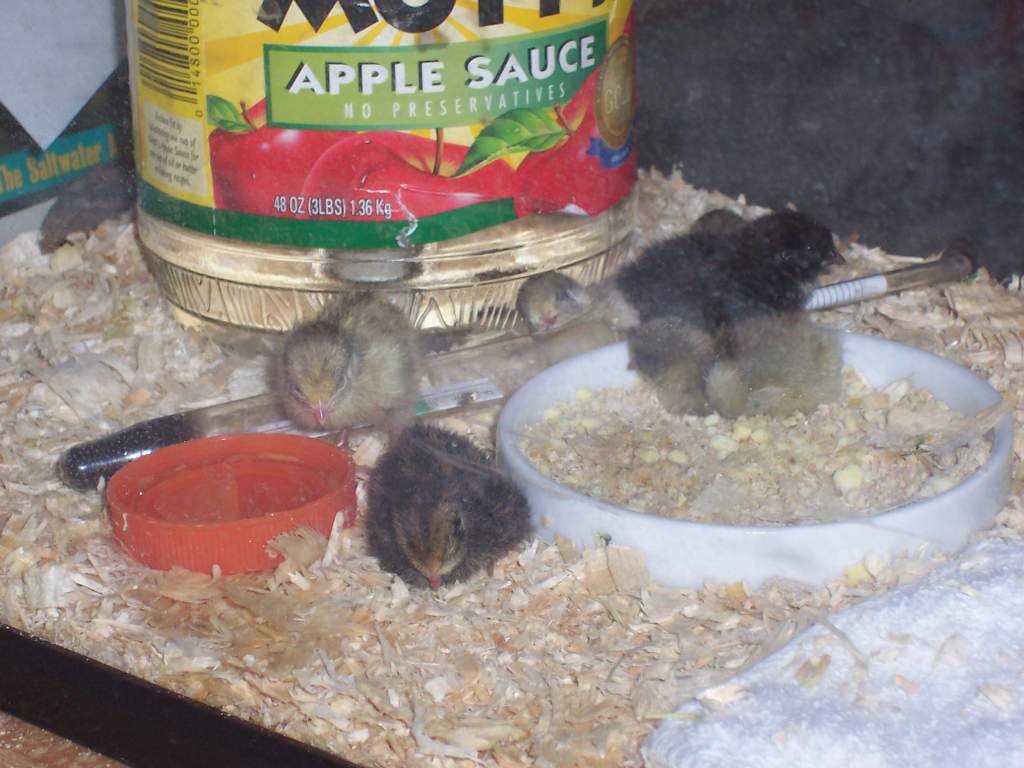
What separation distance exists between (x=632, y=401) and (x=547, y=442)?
0.66 feet

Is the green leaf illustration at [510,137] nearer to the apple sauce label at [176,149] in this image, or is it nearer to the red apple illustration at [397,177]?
the red apple illustration at [397,177]

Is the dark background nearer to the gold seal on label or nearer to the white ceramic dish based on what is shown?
the gold seal on label

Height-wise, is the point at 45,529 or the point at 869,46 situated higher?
the point at 869,46

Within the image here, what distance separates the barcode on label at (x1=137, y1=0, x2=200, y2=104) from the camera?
6.62 ft

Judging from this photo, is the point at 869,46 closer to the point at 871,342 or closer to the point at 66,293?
the point at 871,342

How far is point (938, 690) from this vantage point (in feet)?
4.62

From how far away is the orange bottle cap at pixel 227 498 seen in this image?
1.71 metres

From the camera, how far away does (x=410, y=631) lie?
1621mm

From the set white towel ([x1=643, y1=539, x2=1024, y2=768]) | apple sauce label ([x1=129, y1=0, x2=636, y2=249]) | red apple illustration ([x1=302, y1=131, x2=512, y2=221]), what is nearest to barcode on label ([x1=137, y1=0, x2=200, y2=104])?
apple sauce label ([x1=129, y1=0, x2=636, y2=249])

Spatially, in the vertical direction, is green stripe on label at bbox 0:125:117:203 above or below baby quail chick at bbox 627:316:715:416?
above

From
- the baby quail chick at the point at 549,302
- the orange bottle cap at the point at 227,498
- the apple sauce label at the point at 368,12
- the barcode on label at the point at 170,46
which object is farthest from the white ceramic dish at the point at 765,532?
the barcode on label at the point at 170,46

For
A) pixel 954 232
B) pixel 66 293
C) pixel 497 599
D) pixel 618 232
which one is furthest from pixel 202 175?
pixel 954 232

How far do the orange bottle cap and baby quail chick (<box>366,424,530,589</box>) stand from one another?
7 cm

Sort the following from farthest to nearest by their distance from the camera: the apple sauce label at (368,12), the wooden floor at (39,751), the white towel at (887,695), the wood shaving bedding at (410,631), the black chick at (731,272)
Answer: the black chick at (731,272)
the apple sauce label at (368,12)
the wooden floor at (39,751)
the wood shaving bedding at (410,631)
the white towel at (887,695)
